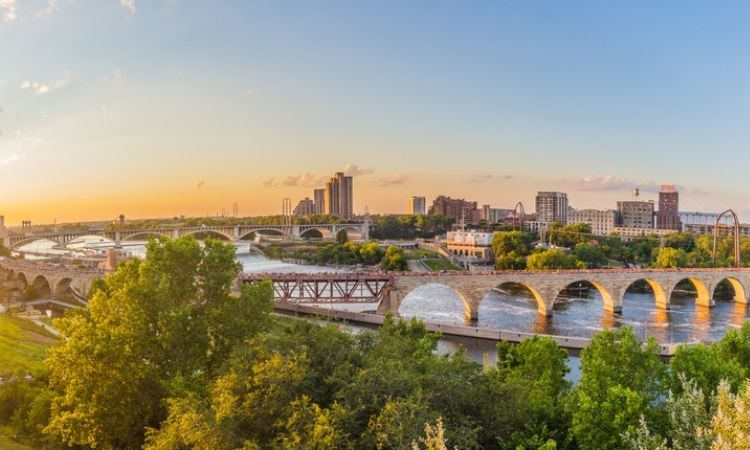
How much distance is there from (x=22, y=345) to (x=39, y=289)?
119ft

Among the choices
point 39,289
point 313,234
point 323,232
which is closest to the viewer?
point 39,289

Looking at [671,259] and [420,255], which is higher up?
[671,259]

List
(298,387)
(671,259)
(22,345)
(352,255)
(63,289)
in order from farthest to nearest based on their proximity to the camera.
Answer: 1. (352,255)
2. (671,259)
3. (63,289)
4. (22,345)
5. (298,387)

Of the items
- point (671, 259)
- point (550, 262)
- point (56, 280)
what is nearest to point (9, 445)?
point (56, 280)

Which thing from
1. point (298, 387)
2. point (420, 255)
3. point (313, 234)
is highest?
point (298, 387)

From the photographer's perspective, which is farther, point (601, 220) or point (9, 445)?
point (601, 220)

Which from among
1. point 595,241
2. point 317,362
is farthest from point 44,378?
point 595,241

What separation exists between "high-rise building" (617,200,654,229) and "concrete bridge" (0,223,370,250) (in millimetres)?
→ 65715

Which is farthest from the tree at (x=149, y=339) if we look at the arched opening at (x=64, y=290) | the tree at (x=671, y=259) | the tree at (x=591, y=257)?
the tree at (x=591, y=257)

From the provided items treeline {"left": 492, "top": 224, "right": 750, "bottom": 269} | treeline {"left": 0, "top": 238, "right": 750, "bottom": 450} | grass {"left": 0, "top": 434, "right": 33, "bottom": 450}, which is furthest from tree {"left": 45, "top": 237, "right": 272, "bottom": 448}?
treeline {"left": 492, "top": 224, "right": 750, "bottom": 269}

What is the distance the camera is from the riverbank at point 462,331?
117 ft

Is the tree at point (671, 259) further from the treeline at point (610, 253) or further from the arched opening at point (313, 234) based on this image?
the arched opening at point (313, 234)

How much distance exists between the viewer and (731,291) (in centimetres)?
6066

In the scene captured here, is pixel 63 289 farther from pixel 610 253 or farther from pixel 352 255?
pixel 610 253
